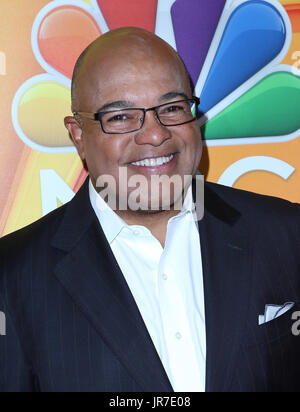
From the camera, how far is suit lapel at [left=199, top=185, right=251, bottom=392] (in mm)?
1541

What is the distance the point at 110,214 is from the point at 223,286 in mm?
401

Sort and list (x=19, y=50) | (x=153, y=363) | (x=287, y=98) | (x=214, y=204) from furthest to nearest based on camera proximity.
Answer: (x=287, y=98), (x=19, y=50), (x=214, y=204), (x=153, y=363)

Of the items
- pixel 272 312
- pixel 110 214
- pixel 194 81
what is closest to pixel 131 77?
pixel 110 214

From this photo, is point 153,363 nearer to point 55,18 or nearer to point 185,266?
point 185,266

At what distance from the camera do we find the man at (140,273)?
1.53 meters

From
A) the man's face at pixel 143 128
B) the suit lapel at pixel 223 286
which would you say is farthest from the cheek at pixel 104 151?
the suit lapel at pixel 223 286

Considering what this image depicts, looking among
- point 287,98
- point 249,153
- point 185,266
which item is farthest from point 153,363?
point 287,98

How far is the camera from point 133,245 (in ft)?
5.53

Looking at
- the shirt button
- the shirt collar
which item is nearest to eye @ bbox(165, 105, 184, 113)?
the shirt collar

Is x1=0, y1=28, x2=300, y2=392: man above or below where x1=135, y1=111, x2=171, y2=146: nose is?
below

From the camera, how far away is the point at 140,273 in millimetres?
1648

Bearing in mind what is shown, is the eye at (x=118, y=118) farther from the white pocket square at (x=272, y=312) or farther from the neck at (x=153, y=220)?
the white pocket square at (x=272, y=312)

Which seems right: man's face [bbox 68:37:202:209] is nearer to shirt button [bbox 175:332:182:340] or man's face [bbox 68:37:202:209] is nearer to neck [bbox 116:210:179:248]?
neck [bbox 116:210:179:248]
